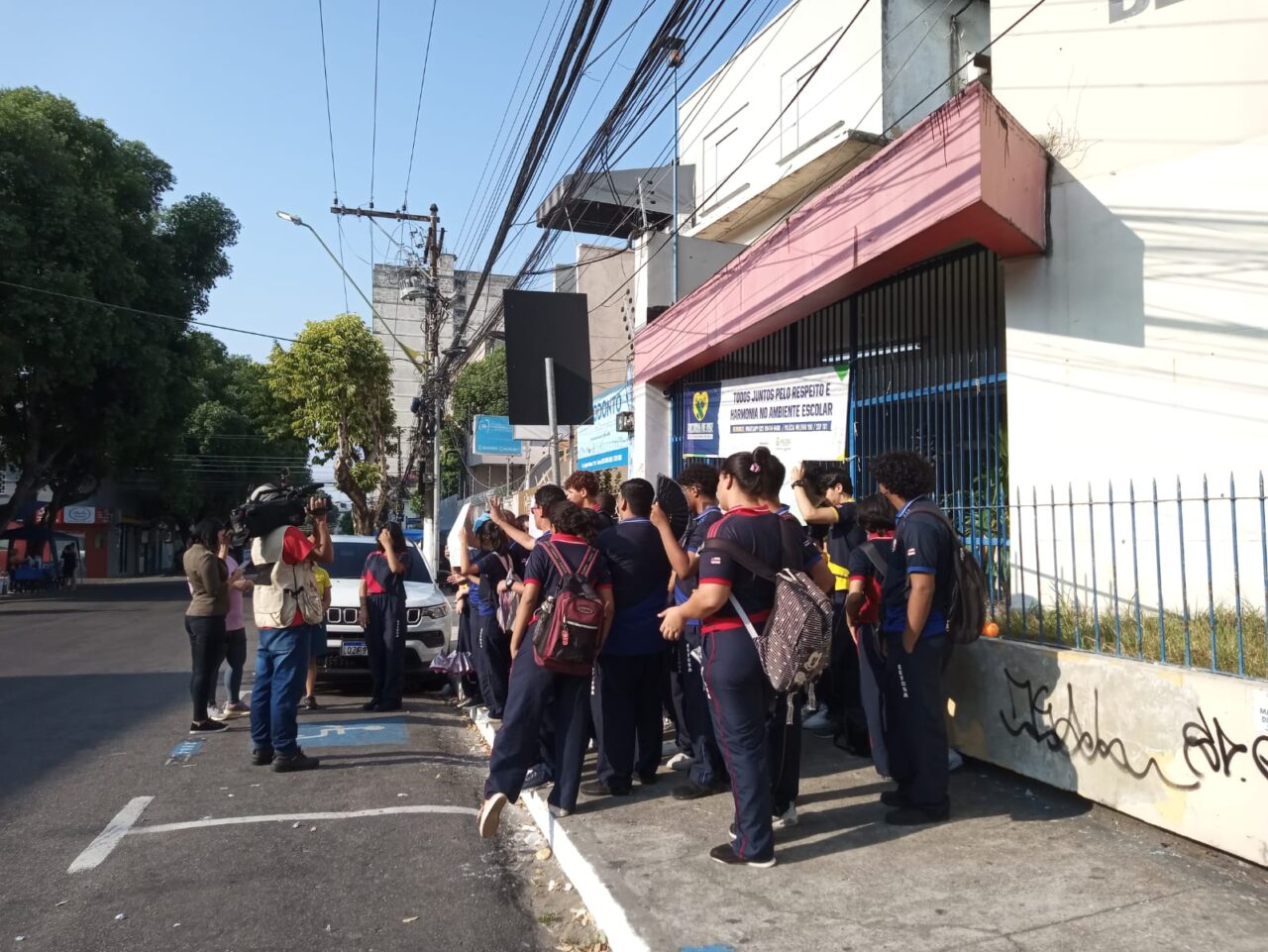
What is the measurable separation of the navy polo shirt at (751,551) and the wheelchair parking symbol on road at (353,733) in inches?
147

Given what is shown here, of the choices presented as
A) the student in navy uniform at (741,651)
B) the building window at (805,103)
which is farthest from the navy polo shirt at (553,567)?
the building window at (805,103)

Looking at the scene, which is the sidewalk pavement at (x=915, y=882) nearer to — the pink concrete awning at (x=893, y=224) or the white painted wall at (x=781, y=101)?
the pink concrete awning at (x=893, y=224)

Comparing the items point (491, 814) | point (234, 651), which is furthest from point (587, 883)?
point (234, 651)

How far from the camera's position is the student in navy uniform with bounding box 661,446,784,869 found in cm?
383

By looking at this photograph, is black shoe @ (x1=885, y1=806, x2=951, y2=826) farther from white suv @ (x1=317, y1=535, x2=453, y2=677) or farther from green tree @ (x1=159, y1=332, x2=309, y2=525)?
green tree @ (x1=159, y1=332, x2=309, y2=525)

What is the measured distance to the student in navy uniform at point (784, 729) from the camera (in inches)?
161

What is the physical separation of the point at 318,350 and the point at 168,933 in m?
26.8

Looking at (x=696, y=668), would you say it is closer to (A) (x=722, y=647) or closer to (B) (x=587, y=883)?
(A) (x=722, y=647)

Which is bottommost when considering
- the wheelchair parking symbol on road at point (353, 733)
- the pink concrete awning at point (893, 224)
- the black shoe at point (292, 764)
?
the wheelchair parking symbol on road at point (353, 733)

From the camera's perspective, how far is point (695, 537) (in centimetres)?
470

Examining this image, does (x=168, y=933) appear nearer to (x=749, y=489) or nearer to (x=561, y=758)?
(x=561, y=758)

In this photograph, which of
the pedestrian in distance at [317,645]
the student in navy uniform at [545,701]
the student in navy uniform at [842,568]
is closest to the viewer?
the student in navy uniform at [545,701]

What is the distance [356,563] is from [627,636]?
6.04 m

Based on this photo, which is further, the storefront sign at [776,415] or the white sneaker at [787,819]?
the storefront sign at [776,415]
